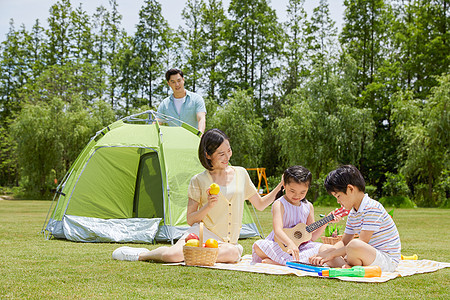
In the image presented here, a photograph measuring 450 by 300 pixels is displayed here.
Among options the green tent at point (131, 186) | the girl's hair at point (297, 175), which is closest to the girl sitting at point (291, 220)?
the girl's hair at point (297, 175)

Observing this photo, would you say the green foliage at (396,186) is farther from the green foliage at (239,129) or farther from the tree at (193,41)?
the tree at (193,41)

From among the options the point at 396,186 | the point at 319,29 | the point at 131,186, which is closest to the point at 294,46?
the point at 319,29

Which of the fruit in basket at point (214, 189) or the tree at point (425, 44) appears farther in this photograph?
the tree at point (425, 44)

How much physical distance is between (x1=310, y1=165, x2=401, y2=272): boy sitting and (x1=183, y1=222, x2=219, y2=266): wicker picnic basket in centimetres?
74

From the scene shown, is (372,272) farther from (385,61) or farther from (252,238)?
(385,61)

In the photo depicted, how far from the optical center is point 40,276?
10.8 ft

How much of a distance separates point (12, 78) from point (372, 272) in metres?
34.4

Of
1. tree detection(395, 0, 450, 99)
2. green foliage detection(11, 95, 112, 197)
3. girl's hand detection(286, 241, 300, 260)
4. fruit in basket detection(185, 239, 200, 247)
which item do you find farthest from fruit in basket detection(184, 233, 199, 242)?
tree detection(395, 0, 450, 99)

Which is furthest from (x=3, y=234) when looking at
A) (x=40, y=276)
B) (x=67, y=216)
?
(x=40, y=276)

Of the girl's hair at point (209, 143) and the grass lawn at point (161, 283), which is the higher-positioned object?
the girl's hair at point (209, 143)

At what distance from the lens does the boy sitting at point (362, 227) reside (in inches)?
134

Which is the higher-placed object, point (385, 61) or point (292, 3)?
point (292, 3)

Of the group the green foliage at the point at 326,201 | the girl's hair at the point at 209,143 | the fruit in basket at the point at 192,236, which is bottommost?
the green foliage at the point at 326,201

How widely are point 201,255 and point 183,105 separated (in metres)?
3.03
